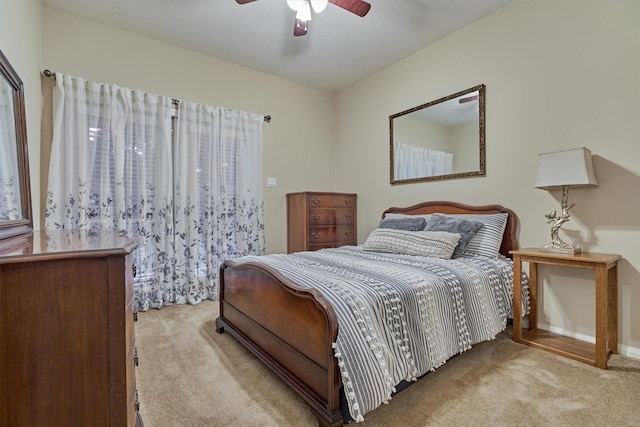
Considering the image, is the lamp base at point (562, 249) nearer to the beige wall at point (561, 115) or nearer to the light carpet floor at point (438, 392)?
the beige wall at point (561, 115)

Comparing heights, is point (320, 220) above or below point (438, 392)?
above

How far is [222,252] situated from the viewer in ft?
11.3

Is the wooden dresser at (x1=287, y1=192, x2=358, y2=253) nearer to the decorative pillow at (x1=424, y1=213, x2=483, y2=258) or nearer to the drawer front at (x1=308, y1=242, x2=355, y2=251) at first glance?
the drawer front at (x1=308, y1=242, x2=355, y2=251)

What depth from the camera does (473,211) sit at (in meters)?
2.87

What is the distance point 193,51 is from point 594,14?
3.62 m

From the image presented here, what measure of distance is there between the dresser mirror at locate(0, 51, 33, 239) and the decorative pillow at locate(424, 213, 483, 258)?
280cm

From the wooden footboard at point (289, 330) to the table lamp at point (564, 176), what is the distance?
6.16 ft

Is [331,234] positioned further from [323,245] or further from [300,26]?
[300,26]

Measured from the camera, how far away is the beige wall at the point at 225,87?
2738 mm

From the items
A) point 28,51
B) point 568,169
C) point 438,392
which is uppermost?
point 28,51

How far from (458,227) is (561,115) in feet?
3.78

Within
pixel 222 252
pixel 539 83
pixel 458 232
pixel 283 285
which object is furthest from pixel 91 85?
pixel 539 83

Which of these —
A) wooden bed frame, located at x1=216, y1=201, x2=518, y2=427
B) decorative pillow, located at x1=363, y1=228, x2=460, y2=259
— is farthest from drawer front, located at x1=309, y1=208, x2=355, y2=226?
wooden bed frame, located at x1=216, y1=201, x2=518, y2=427

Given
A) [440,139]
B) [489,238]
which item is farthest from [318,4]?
[489,238]
